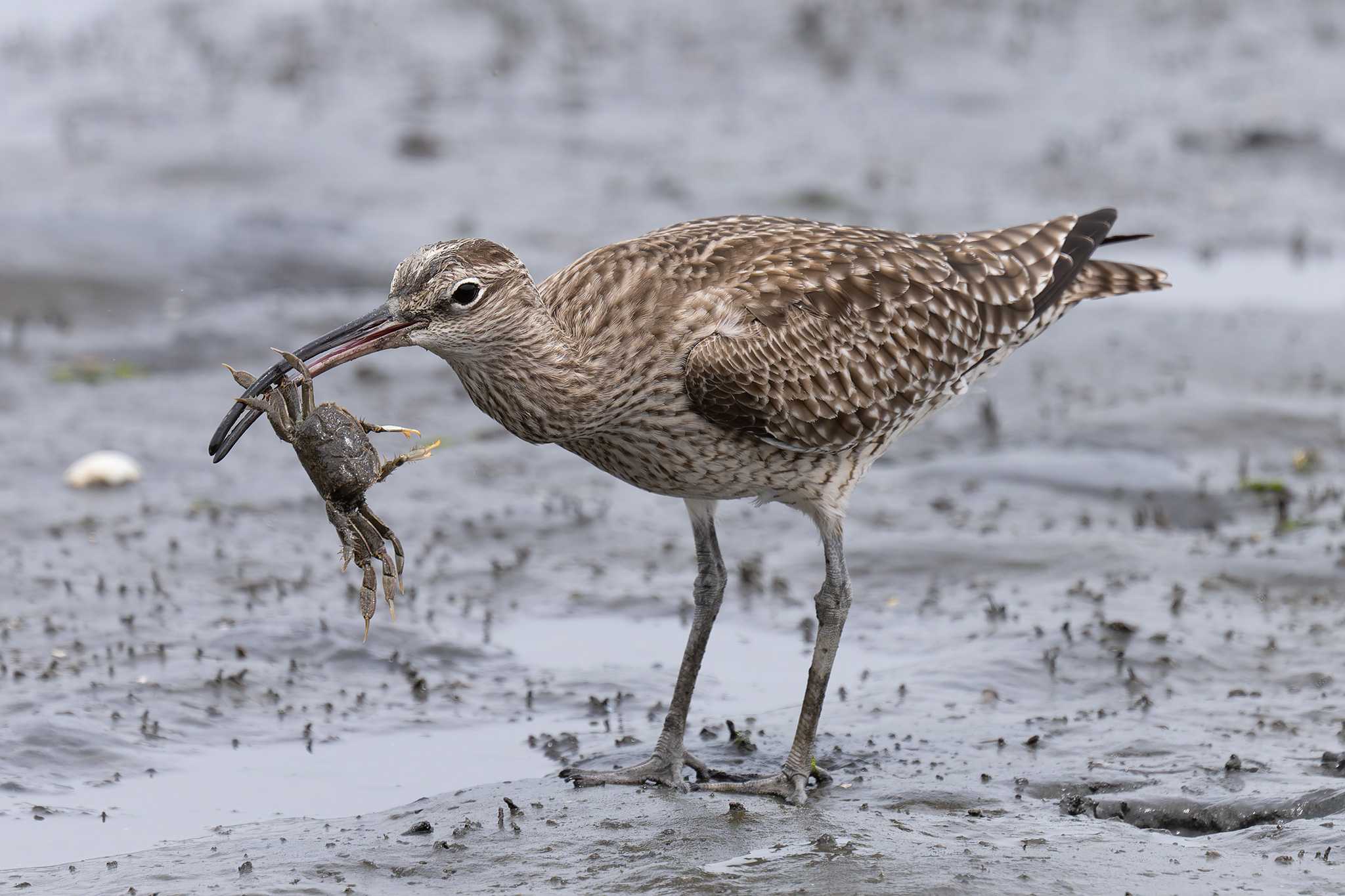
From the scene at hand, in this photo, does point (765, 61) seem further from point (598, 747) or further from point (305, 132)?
point (598, 747)

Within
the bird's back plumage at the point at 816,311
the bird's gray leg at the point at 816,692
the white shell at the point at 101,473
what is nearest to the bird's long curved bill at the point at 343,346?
the bird's back plumage at the point at 816,311

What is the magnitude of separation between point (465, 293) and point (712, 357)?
94 cm

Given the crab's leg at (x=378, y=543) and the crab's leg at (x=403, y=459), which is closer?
the crab's leg at (x=403, y=459)

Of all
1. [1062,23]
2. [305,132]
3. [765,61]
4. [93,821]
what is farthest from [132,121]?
[93,821]

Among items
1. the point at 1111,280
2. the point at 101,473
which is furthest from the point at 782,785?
the point at 101,473

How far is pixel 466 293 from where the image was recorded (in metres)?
5.67

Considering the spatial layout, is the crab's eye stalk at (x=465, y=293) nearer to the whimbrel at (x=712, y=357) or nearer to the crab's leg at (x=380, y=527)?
the whimbrel at (x=712, y=357)

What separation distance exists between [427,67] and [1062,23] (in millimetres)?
7353

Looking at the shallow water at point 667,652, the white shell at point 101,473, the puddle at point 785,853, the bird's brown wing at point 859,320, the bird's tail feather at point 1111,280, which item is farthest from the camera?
the white shell at point 101,473

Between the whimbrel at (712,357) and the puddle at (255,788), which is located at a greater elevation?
the whimbrel at (712,357)

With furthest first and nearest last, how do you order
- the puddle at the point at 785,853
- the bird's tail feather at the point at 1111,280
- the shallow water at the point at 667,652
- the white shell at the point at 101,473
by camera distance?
1. the white shell at the point at 101,473
2. the bird's tail feather at the point at 1111,280
3. the shallow water at the point at 667,652
4. the puddle at the point at 785,853

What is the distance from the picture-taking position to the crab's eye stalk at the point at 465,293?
18.5ft

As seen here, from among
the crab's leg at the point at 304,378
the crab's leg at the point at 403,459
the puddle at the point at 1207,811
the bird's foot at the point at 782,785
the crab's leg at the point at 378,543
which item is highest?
the crab's leg at the point at 304,378

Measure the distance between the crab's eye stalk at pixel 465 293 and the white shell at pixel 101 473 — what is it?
4.54 metres
